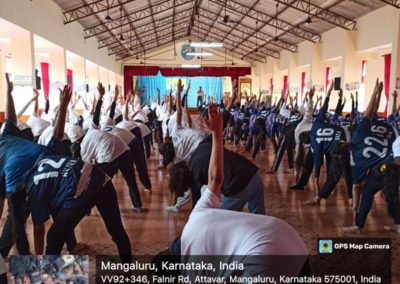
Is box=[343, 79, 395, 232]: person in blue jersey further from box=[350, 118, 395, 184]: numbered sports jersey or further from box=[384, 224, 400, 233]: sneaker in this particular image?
box=[384, 224, 400, 233]: sneaker

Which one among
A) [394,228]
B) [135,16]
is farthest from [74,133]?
[135,16]

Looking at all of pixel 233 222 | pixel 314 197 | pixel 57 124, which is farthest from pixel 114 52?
pixel 233 222

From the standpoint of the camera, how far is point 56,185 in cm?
246

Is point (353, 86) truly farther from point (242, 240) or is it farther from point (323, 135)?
point (242, 240)

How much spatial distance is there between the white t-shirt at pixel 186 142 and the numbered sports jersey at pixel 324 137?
A: 1.59m

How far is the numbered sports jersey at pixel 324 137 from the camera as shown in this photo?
5188 millimetres

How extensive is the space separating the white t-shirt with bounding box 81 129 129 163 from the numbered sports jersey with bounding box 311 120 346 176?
8.07 ft

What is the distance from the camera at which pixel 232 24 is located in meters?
19.9

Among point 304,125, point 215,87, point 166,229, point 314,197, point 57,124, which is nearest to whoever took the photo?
point 57,124

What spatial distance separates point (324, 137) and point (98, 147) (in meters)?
2.73

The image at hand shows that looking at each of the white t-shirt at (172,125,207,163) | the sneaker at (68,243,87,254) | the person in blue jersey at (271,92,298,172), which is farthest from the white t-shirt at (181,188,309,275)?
the person in blue jersey at (271,92,298,172)

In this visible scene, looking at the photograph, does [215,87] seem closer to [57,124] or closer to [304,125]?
[304,125]

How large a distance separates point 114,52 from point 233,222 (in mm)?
22498

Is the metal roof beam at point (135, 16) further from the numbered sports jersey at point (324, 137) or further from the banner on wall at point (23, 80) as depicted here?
the numbered sports jersey at point (324, 137)
